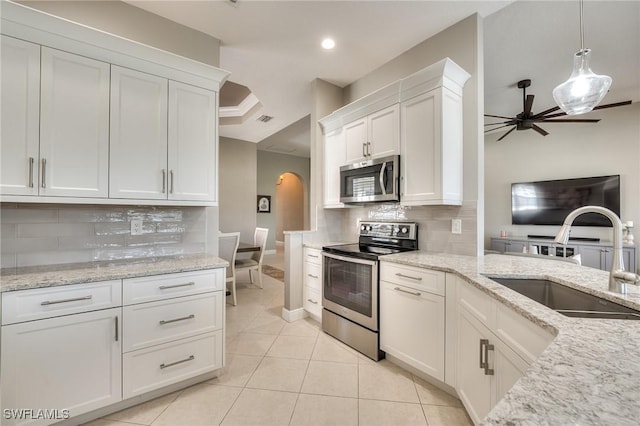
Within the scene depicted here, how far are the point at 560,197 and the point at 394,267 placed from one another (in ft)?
14.8

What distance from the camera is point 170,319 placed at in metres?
1.77

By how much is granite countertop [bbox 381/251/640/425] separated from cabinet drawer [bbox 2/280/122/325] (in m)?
1.94

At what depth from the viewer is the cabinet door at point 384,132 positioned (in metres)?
2.48

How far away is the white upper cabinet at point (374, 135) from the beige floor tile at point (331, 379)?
1936 millimetres

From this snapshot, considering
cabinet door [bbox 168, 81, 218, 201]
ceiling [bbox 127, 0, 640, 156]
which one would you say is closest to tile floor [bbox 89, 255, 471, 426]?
cabinet door [bbox 168, 81, 218, 201]

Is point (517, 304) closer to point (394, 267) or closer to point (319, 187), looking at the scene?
point (394, 267)

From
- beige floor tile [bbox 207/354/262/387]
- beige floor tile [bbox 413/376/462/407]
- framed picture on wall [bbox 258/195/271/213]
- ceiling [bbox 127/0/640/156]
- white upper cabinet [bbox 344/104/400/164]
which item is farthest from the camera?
framed picture on wall [bbox 258/195/271/213]

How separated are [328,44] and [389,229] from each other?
1.98 metres

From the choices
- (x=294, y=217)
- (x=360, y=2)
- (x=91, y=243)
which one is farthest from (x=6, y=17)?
(x=294, y=217)

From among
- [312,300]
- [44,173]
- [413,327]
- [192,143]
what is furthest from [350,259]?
[44,173]

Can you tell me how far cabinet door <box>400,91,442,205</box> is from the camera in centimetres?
217

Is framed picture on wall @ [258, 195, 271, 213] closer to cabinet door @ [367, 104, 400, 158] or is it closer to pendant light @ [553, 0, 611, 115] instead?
cabinet door @ [367, 104, 400, 158]

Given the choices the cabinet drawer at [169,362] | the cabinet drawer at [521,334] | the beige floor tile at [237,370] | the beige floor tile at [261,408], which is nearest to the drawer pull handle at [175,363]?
the cabinet drawer at [169,362]

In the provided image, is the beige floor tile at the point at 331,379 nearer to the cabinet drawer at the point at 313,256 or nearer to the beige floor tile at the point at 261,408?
the beige floor tile at the point at 261,408
